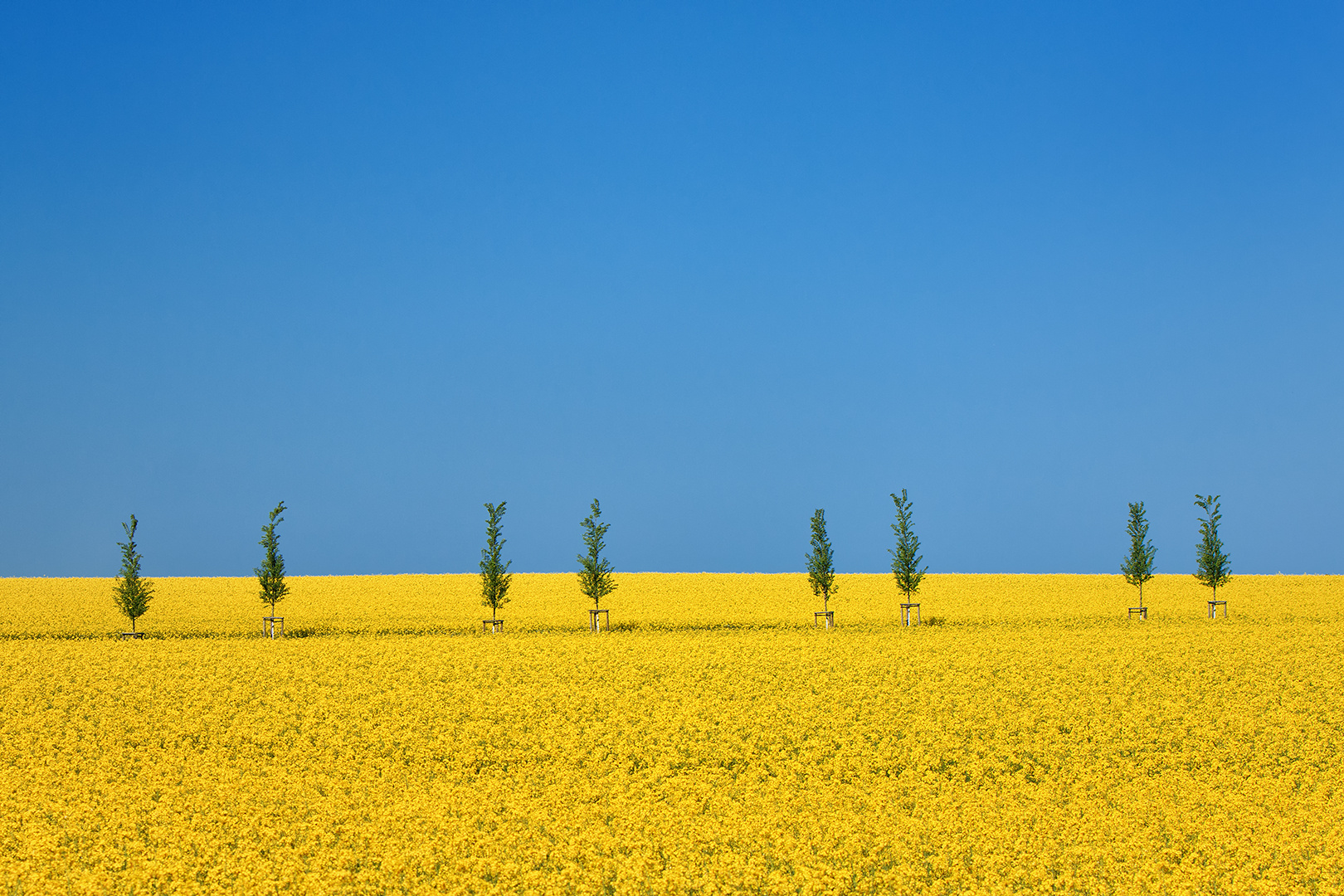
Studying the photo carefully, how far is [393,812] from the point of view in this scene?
599 inches

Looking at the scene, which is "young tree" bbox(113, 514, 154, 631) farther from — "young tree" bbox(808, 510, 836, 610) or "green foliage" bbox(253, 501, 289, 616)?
"young tree" bbox(808, 510, 836, 610)

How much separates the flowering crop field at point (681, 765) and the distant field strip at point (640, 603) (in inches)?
395

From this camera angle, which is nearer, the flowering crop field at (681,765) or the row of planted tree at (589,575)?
the flowering crop field at (681,765)

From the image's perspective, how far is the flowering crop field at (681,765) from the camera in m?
13.0

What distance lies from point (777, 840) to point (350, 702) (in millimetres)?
13738

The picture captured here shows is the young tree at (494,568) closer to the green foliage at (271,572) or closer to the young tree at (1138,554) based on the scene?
the green foliage at (271,572)

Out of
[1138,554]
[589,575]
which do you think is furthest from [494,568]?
[1138,554]

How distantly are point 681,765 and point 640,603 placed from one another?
37800 millimetres

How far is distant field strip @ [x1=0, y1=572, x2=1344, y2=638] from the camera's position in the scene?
45.2 meters

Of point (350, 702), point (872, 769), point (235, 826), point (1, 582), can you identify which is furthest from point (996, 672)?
point (1, 582)

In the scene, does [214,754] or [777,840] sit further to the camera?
[214,754]

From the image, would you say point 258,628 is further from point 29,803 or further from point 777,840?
point 777,840

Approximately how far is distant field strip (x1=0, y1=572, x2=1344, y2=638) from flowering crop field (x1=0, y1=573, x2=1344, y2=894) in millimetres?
10045

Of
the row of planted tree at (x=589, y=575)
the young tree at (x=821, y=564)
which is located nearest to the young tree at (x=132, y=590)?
the row of planted tree at (x=589, y=575)
